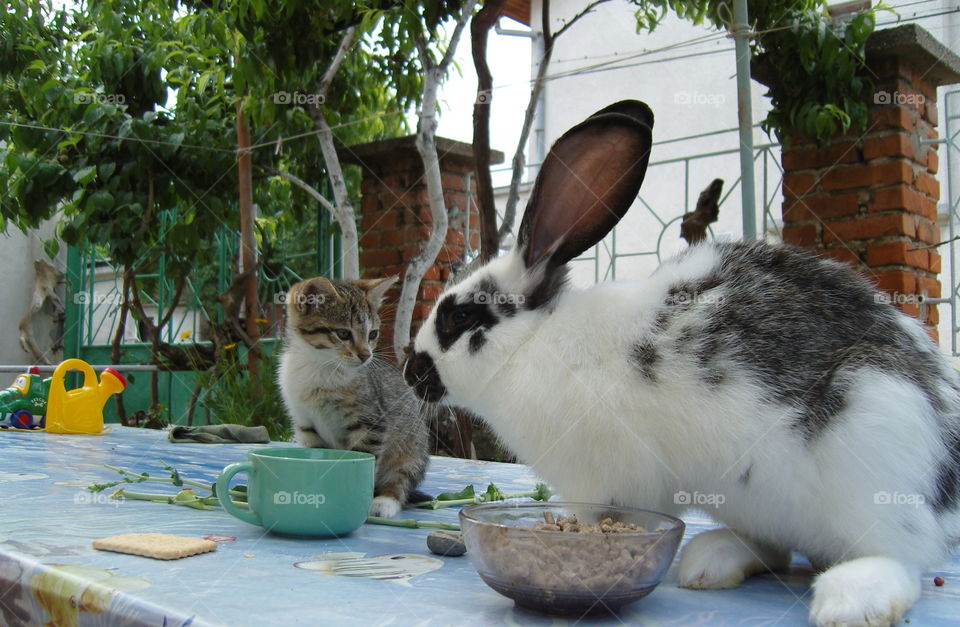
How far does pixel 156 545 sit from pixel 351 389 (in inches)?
43.5

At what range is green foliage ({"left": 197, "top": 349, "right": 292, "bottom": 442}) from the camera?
3674mm

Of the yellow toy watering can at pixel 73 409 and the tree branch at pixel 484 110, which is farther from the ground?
the tree branch at pixel 484 110

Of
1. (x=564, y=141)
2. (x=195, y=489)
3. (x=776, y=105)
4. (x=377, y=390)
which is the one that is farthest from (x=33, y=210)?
(x=564, y=141)

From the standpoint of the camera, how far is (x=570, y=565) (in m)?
0.74

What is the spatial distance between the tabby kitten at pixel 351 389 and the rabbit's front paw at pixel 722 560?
51 cm

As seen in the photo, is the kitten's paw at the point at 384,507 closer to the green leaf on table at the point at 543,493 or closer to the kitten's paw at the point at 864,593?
the green leaf on table at the point at 543,493

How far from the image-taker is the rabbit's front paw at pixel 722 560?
0.89 m

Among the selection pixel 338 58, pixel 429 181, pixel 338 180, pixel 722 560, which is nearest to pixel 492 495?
pixel 722 560

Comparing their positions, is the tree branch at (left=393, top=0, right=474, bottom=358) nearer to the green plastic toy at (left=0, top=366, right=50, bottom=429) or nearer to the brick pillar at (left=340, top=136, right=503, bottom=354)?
the brick pillar at (left=340, top=136, right=503, bottom=354)

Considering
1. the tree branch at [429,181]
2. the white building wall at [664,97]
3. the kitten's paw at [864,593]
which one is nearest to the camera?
the kitten's paw at [864,593]

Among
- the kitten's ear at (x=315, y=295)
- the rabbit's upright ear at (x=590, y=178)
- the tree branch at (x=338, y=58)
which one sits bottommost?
the kitten's ear at (x=315, y=295)

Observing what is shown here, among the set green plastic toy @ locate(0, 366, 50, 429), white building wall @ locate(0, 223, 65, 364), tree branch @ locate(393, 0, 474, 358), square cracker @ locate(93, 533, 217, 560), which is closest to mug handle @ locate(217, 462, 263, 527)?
square cracker @ locate(93, 533, 217, 560)

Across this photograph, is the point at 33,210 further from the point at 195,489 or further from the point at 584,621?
the point at 584,621

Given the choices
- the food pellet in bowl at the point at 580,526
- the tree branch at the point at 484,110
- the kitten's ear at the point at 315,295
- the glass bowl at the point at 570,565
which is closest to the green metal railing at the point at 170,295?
the tree branch at the point at 484,110
